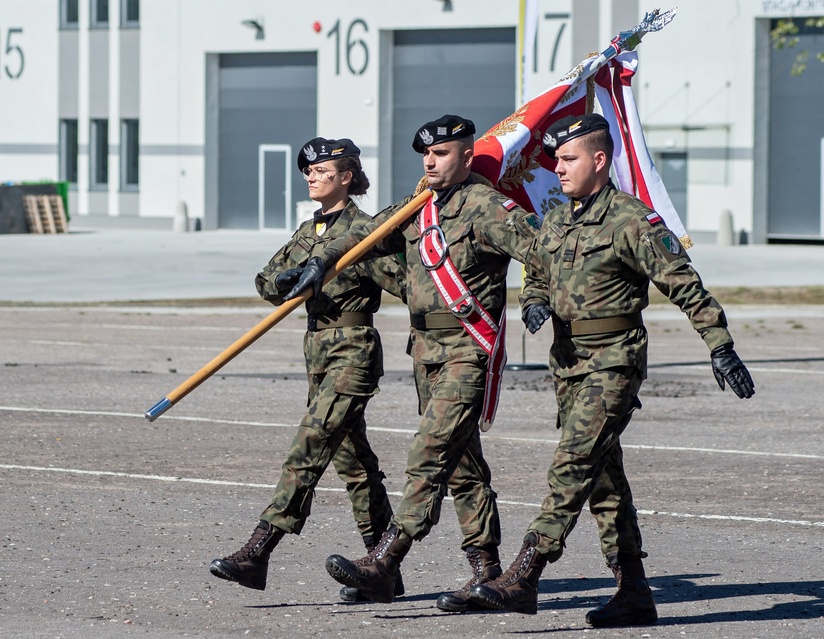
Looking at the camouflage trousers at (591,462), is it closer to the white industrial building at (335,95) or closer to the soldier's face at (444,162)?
the soldier's face at (444,162)

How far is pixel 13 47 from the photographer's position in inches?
1992

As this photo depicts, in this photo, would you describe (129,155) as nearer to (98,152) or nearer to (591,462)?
(98,152)

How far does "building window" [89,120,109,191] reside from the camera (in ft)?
164

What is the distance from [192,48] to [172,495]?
39912 millimetres

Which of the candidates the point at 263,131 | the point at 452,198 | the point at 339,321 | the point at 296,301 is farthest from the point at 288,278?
the point at 263,131

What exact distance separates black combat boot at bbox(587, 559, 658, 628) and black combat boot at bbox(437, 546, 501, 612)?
0.47m

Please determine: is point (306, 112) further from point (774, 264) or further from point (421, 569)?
point (421, 569)

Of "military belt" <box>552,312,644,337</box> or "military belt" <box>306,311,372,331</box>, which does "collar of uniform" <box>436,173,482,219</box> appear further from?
"military belt" <box>552,312,644,337</box>

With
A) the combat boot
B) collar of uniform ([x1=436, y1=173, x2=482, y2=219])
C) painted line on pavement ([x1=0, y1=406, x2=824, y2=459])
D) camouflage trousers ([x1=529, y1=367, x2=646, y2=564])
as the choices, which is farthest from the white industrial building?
the combat boot

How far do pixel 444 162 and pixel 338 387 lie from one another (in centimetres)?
105

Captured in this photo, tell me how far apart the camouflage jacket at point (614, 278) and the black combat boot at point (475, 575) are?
0.90 m

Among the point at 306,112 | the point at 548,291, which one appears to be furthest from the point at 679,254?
the point at 306,112

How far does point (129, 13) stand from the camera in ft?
161

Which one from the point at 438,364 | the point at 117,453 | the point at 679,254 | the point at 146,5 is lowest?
the point at 117,453
